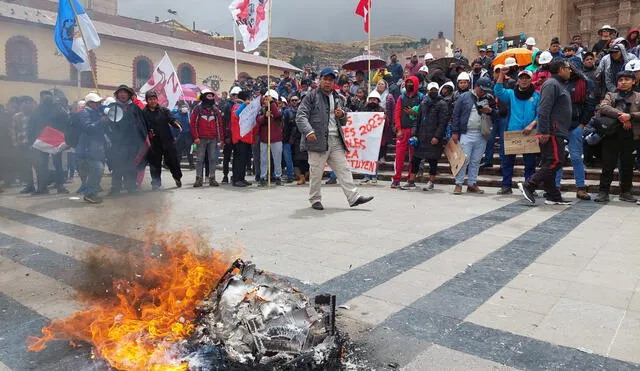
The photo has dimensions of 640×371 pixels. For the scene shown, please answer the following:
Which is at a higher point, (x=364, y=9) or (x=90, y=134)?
(x=364, y=9)

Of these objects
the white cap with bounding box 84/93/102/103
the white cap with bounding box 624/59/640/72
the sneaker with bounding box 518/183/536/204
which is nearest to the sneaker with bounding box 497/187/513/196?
the sneaker with bounding box 518/183/536/204

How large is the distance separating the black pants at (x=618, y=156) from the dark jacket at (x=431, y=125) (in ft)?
8.62

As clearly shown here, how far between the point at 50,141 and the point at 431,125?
7.24 m

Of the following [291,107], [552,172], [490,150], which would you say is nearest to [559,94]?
[552,172]

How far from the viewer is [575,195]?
809 cm

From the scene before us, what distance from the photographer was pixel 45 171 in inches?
367

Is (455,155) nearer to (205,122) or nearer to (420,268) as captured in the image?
(420,268)

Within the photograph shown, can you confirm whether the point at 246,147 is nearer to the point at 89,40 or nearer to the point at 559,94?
the point at 89,40

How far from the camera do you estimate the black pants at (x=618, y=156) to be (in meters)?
7.17

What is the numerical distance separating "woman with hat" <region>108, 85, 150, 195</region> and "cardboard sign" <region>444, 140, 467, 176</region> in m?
5.75

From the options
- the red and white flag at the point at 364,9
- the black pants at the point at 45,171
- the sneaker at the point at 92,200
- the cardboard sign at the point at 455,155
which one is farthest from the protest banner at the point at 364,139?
the black pants at the point at 45,171

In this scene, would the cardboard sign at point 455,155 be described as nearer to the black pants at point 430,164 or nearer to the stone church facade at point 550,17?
the black pants at point 430,164

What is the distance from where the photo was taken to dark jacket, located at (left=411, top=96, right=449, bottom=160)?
28.7 ft

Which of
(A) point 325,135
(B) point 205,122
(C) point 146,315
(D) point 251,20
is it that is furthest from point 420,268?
(D) point 251,20
